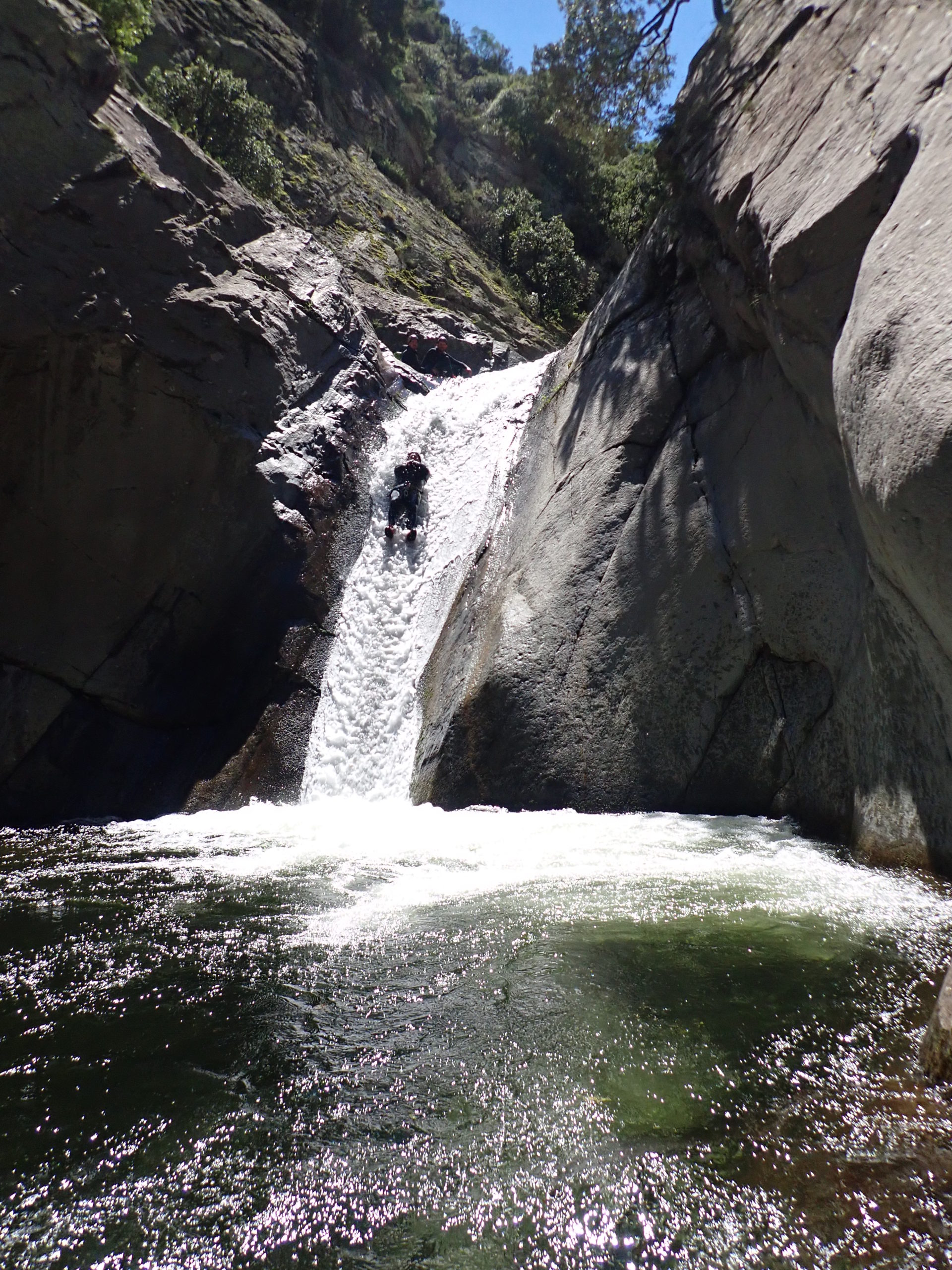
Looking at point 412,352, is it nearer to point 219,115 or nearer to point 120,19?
point 120,19

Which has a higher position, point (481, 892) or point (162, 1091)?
point (481, 892)

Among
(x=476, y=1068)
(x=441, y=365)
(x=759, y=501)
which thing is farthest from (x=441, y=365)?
(x=476, y=1068)

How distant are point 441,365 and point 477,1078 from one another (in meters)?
17.4

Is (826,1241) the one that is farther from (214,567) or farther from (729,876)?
(214,567)

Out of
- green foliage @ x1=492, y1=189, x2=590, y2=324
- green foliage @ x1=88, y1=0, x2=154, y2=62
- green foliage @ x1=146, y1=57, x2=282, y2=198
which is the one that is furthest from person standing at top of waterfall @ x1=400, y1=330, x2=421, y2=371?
green foliage @ x1=492, y1=189, x2=590, y2=324

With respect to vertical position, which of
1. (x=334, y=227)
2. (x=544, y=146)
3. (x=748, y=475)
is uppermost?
(x=544, y=146)

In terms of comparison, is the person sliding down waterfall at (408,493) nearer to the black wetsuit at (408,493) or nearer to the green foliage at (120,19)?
the black wetsuit at (408,493)

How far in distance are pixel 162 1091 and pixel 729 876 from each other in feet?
12.7

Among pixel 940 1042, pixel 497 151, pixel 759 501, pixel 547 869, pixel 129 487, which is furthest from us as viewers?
pixel 497 151

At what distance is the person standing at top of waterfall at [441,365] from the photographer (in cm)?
1822

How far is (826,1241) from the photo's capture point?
1.93 meters

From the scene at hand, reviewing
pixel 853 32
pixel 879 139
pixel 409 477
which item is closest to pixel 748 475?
pixel 879 139

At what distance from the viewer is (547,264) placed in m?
28.4

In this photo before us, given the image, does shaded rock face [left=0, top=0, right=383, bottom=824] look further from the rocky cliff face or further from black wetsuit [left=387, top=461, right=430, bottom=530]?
the rocky cliff face
